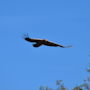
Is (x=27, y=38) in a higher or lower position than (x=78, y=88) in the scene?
lower

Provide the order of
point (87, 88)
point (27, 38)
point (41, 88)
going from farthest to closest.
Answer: point (41, 88) → point (87, 88) → point (27, 38)

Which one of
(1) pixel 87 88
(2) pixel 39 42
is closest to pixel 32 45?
(2) pixel 39 42

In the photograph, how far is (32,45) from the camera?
1541cm

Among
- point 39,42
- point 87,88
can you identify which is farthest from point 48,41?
point 87,88

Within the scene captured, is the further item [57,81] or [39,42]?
[57,81]

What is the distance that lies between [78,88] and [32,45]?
34597 millimetres

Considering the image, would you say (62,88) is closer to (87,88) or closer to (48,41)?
Answer: (87,88)

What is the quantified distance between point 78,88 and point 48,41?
3429cm

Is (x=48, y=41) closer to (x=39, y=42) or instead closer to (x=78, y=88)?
(x=39, y=42)

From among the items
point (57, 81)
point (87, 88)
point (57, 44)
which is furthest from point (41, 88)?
point (57, 44)

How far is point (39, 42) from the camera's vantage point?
15438mm

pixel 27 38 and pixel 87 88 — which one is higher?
pixel 87 88

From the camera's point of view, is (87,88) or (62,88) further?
(62,88)

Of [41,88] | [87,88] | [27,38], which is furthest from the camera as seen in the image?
[41,88]
